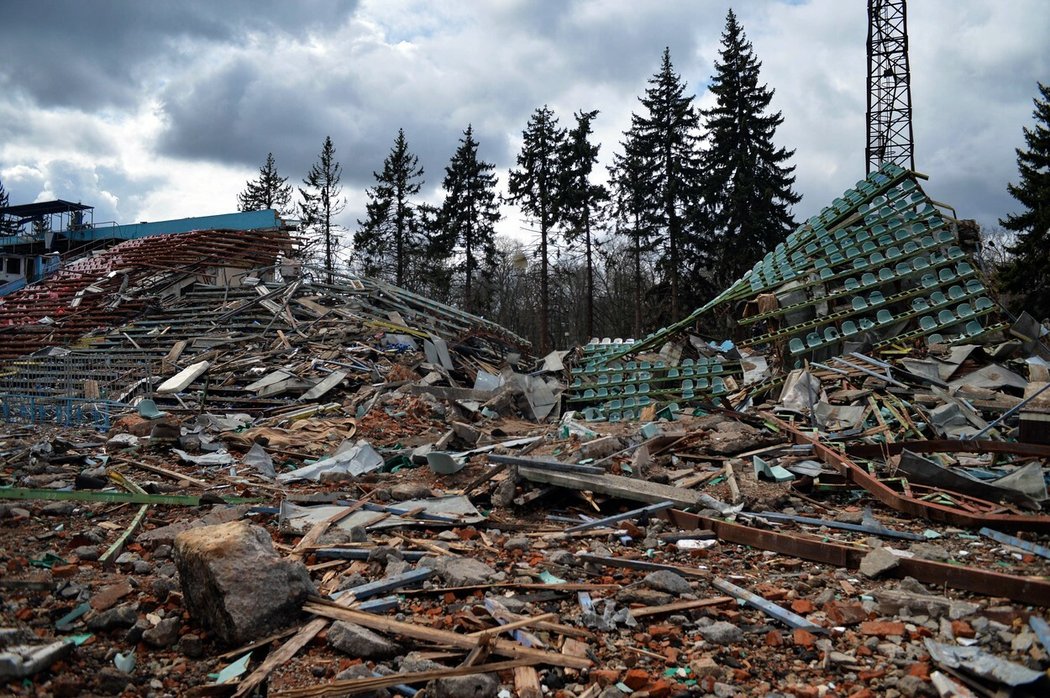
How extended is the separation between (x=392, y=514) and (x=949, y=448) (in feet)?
20.8

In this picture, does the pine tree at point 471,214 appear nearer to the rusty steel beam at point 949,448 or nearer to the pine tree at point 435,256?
the pine tree at point 435,256

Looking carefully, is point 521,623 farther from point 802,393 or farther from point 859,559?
point 802,393

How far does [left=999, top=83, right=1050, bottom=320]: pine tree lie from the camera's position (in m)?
25.7

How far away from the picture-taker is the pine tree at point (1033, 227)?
25734mm

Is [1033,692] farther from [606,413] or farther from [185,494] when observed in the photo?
[606,413]

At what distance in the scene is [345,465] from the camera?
940 centimetres

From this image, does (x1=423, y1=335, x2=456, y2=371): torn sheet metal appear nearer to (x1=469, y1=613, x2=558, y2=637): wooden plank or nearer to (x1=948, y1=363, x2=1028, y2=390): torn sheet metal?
(x1=948, y1=363, x2=1028, y2=390): torn sheet metal

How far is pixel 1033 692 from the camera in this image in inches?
130

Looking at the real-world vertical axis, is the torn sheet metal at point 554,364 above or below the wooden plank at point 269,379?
above

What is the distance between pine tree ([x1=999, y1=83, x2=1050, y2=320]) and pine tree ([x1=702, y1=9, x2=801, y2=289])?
28.2 feet

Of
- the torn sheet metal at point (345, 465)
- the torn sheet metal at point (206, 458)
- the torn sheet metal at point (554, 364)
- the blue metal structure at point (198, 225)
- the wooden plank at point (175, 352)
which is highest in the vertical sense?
the blue metal structure at point (198, 225)

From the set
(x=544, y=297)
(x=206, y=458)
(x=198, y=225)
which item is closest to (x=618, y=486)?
(x=206, y=458)

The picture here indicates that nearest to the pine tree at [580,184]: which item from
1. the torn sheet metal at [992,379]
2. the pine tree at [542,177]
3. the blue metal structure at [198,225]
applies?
the pine tree at [542,177]

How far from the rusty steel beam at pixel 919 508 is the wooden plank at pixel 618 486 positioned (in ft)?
5.94
